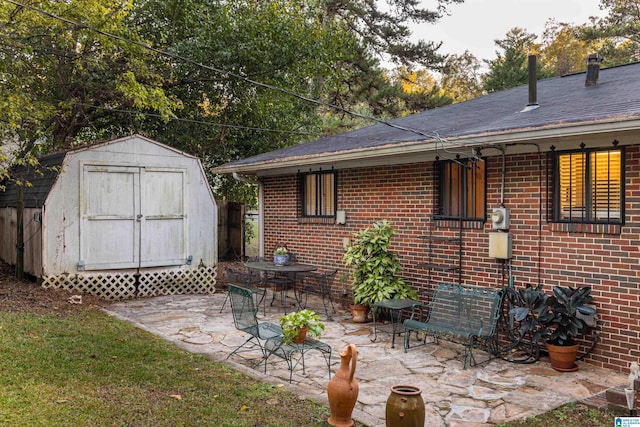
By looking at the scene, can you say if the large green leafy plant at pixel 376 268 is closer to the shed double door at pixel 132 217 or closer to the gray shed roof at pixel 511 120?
the gray shed roof at pixel 511 120

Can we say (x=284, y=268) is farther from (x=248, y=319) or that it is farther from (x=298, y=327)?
(x=298, y=327)

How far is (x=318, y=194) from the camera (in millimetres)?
9422

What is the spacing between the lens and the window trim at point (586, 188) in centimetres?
524

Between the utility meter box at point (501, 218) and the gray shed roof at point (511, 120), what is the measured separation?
2.81 feet

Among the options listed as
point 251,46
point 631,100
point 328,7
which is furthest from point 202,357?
point 328,7

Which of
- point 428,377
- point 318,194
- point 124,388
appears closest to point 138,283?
point 318,194

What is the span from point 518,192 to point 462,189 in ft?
2.83

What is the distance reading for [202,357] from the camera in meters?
5.67

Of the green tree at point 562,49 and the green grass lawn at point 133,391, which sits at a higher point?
the green tree at point 562,49

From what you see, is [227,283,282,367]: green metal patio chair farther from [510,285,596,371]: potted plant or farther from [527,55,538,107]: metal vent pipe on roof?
[527,55,538,107]: metal vent pipe on roof

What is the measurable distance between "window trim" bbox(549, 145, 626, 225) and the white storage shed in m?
6.41

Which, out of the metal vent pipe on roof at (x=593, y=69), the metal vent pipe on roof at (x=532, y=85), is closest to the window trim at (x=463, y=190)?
the metal vent pipe on roof at (x=532, y=85)

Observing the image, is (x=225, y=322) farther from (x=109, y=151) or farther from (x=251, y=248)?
(x=251, y=248)

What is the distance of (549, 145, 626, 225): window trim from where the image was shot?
5242mm
